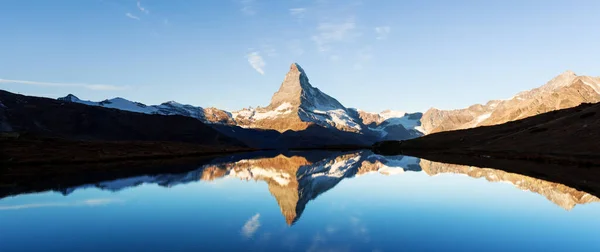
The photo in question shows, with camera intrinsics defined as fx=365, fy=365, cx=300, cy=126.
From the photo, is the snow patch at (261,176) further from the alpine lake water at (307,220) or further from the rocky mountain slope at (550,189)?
the rocky mountain slope at (550,189)

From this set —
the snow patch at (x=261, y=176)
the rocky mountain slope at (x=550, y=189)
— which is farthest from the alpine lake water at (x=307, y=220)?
the snow patch at (x=261, y=176)

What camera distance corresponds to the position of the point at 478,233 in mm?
28516

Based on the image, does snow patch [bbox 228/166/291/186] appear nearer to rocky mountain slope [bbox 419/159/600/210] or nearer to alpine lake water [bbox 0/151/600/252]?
alpine lake water [bbox 0/151/600/252]

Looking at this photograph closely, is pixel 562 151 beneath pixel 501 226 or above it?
above

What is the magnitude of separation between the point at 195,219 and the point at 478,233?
25.0 meters

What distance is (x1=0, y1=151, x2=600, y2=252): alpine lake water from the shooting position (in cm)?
2575

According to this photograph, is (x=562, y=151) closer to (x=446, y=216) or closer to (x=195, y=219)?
(x=446, y=216)

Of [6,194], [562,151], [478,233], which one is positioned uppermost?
[562,151]

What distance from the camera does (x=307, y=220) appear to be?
34594 millimetres

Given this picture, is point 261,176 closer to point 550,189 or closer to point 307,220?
point 307,220

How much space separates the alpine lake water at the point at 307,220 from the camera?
25.8 metres

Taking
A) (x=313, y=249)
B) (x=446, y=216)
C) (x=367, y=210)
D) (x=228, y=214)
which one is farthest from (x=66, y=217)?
(x=446, y=216)

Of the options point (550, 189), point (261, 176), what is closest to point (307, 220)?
point (550, 189)

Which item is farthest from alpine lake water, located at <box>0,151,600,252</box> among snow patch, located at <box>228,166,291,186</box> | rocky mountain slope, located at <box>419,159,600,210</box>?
snow patch, located at <box>228,166,291,186</box>
